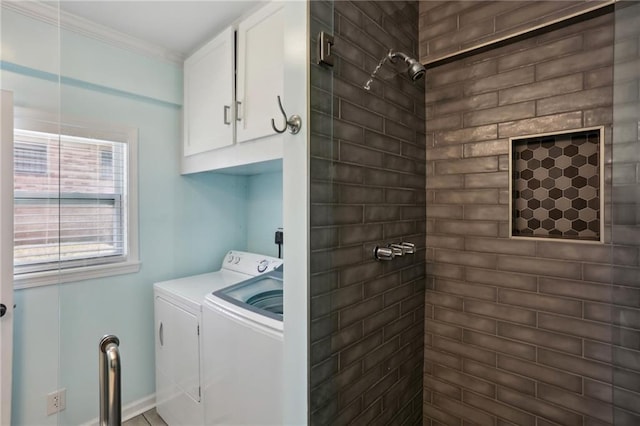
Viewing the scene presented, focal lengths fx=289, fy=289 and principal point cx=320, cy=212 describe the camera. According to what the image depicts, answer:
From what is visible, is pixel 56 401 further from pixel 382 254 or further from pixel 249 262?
pixel 382 254

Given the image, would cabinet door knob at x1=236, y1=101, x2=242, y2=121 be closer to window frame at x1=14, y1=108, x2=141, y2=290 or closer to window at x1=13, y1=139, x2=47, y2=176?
window frame at x1=14, y1=108, x2=141, y2=290

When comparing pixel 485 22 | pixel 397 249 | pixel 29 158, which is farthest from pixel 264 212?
pixel 485 22

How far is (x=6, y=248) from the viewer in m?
1.34

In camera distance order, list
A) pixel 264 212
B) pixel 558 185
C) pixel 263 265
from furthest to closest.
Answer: pixel 264 212 → pixel 263 265 → pixel 558 185

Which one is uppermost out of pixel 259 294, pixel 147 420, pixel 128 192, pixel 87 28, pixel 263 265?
pixel 87 28

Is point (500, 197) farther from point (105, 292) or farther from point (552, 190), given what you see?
point (105, 292)

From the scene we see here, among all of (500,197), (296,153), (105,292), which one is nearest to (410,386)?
(500,197)

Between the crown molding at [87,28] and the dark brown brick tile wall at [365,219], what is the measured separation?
111cm

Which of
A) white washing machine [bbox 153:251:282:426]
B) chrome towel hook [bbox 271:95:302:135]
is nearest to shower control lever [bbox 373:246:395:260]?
chrome towel hook [bbox 271:95:302:135]

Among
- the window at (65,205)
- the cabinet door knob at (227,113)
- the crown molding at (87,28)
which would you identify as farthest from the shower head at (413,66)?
the window at (65,205)

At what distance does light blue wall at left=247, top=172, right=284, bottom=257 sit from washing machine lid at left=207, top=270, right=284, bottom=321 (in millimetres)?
316

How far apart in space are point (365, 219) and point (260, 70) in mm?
944

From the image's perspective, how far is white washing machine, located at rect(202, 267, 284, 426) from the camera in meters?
1.18

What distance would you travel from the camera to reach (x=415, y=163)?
63.7 inches
